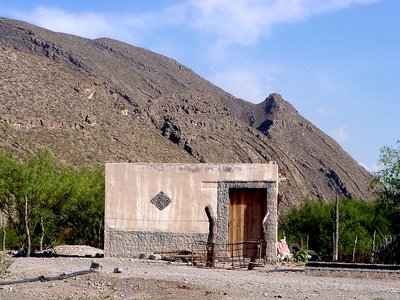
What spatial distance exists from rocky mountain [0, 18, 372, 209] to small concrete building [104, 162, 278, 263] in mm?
27688

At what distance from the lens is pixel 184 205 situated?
82.2 ft

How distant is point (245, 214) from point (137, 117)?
181ft

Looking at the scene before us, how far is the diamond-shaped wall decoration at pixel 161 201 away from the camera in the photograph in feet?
82.4

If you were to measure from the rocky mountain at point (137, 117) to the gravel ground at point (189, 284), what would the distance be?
106ft

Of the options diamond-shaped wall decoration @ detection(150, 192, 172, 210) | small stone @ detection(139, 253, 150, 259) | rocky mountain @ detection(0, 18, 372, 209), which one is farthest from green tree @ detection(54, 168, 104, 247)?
rocky mountain @ detection(0, 18, 372, 209)

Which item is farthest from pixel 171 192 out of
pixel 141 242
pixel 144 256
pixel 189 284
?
pixel 189 284

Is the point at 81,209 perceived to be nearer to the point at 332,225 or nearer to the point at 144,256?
the point at 144,256

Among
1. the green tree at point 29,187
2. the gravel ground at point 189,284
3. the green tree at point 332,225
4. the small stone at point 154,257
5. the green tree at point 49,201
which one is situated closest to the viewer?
the gravel ground at point 189,284

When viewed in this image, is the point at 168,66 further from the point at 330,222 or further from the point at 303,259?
the point at 303,259

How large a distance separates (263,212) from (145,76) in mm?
99698

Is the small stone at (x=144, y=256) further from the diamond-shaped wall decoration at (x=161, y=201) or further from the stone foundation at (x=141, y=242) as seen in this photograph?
the diamond-shaped wall decoration at (x=161, y=201)

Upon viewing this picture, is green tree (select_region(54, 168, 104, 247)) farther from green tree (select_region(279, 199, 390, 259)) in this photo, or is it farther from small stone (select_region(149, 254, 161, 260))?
green tree (select_region(279, 199, 390, 259))

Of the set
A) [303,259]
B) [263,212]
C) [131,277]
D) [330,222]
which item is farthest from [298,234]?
[131,277]

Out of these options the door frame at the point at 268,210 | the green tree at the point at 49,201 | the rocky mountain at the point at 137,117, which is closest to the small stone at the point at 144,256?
the door frame at the point at 268,210
